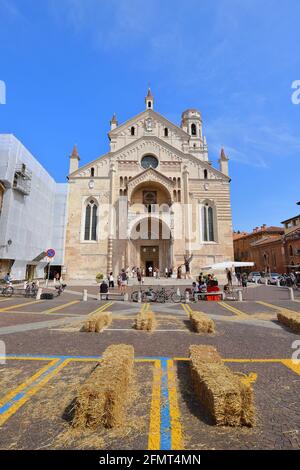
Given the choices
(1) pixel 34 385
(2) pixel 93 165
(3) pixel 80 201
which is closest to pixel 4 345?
(1) pixel 34 385

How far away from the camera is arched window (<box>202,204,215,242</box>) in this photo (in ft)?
112

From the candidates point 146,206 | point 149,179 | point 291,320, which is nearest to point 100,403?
point 291,320

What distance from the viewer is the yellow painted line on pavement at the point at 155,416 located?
276 centimetres

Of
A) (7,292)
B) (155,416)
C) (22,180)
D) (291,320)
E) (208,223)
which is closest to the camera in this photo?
(155,416)

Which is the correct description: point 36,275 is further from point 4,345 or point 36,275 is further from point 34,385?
point 34,385

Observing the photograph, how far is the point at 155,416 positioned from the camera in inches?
129

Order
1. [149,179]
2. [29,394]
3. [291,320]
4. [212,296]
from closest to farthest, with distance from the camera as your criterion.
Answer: [29,394] → [291,320] → [212,296] → [149,179]

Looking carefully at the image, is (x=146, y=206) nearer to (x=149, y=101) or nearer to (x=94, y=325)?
(x=149, y=101)

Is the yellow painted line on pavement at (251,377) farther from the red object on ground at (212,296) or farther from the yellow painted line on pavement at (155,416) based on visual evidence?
the red object on ground at (212,296)

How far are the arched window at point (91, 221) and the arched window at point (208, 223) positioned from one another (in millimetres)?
16131

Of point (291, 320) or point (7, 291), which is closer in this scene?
point (291, 320)

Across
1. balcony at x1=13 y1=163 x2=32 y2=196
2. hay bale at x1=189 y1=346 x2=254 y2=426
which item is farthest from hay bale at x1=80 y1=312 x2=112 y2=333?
balcony at x1=13 y1=163 x2=32 y2=196

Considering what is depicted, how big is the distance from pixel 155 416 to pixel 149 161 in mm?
35528

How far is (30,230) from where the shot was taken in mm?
30016
